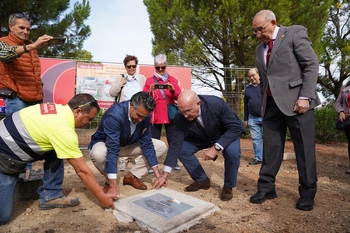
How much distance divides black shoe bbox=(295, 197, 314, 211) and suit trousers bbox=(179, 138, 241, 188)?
0.64 meters

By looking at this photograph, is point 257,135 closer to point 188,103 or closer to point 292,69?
point 292,69

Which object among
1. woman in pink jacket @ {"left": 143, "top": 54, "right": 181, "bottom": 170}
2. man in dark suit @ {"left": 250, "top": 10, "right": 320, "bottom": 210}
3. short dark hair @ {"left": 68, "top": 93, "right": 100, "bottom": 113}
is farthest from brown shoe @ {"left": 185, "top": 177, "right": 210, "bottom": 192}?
short dark hair @ {"left": 68, "top": 93, "right": 100, "bottom": 113}

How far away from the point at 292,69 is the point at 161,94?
6.12 ft

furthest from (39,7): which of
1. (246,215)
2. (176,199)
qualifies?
(246,215)

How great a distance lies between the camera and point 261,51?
2854mm

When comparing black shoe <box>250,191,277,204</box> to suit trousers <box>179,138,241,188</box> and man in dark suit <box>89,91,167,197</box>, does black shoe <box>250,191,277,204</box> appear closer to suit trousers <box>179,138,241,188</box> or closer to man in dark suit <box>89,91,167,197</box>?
suit trousers <box>179,138,241,188</box>

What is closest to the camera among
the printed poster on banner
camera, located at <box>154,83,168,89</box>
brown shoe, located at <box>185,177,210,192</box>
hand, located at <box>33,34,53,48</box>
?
hand, located at <box>33,34,53,48</box>

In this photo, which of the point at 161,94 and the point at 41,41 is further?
the point at 161,94

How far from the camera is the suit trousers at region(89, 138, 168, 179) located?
115 inches

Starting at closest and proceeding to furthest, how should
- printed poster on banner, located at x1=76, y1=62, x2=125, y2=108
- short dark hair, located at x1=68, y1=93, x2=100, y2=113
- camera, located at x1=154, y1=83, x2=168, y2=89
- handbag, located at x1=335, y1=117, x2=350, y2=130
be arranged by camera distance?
short dark hair, located at x1=68, y1=93, x2=100, y2=113 → camera, located at x1=154, y1=83, x2=168, y2=89 → handbag, located at x1=335, y1=117, x2=350, y2=130 → printed poster on banner, located at x1=76, y1=62, x2=125, y2=108

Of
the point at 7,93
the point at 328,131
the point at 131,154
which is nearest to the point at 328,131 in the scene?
the point at 328,131

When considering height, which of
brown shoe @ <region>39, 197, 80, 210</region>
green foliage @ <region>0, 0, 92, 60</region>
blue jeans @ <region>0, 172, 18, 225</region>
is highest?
green foliage @ <region>0, 0, 92, 60</region>

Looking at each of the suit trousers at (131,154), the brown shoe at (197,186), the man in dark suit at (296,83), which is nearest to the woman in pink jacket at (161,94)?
the suit trousers at (131,154)

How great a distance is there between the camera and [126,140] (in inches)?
120
